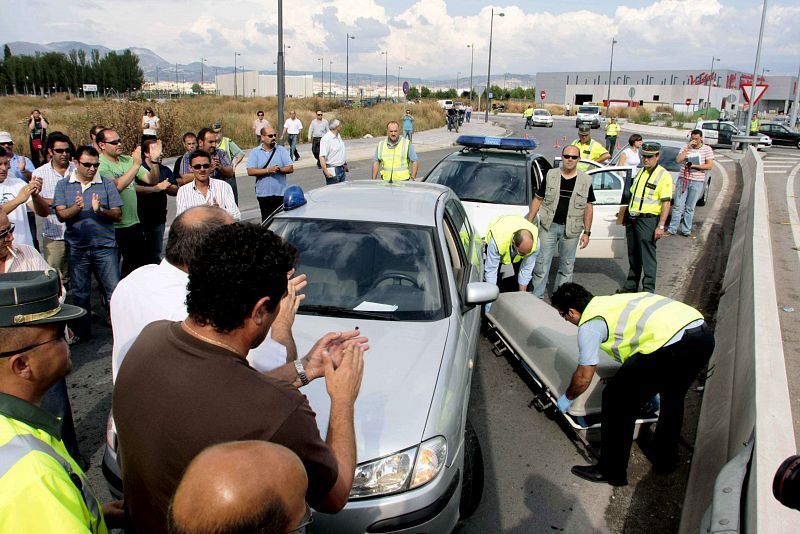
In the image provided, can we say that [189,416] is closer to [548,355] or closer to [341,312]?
[341,312]

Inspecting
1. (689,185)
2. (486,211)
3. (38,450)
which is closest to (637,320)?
(38,450)

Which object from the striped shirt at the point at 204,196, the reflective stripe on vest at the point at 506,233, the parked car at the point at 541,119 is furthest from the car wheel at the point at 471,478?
the parked car at the point at 541,119

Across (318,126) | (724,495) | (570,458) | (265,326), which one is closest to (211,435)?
(265,326)

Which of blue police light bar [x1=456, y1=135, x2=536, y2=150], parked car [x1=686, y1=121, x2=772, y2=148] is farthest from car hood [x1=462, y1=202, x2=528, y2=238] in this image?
parked car [x1=686, y1=121, x2=772, y2=148]

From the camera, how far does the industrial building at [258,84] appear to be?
97188 mm

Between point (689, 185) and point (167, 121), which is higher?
Result: point (167, 121)

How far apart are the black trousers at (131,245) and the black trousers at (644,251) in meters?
5.45

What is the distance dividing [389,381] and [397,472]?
50 cm

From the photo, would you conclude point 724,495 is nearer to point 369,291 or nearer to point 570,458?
point 570,458

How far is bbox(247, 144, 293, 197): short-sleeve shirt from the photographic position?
308 inches

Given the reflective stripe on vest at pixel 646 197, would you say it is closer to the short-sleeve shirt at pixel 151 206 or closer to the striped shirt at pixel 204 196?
the striped shirt at pixel 204 196

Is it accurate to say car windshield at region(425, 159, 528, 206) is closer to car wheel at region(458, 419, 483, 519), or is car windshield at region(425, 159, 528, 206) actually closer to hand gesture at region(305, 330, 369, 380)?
car wheel at region(458, 419, 483, 519)

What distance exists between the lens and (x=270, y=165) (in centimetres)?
781

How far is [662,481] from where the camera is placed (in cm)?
386
